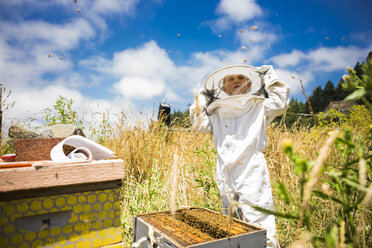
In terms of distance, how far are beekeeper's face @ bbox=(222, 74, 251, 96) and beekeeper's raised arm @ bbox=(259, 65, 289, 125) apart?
0.85 ft

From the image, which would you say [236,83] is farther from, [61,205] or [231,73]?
[61,205]

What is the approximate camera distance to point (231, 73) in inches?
110

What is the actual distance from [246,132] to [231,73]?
72 cm

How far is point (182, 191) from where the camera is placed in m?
3.58

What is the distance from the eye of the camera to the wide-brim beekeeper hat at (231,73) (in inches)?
106

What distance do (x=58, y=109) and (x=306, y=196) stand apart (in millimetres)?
6779

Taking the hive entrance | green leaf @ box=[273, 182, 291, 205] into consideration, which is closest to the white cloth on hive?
the hive entrance

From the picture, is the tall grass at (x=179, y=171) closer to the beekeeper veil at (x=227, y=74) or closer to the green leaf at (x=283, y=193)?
the beekeeper veil at (x=227, y=74)

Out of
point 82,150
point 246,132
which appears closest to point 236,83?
point 246,132

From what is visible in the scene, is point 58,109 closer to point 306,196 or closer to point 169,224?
point 169,224

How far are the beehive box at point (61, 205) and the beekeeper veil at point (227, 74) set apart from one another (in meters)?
2.05

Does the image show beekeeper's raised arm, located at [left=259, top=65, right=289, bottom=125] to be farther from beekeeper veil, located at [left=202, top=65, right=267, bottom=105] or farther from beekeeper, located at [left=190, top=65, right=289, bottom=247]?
beekeeper veil, located at [left=202, top=65, right=267, bottom=105]

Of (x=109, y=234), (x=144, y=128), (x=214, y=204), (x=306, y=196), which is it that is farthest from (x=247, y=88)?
(x=306, y=196)

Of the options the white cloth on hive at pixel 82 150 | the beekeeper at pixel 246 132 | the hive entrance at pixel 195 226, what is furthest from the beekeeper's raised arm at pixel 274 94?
the white cloth on hive at pixel 82 150
